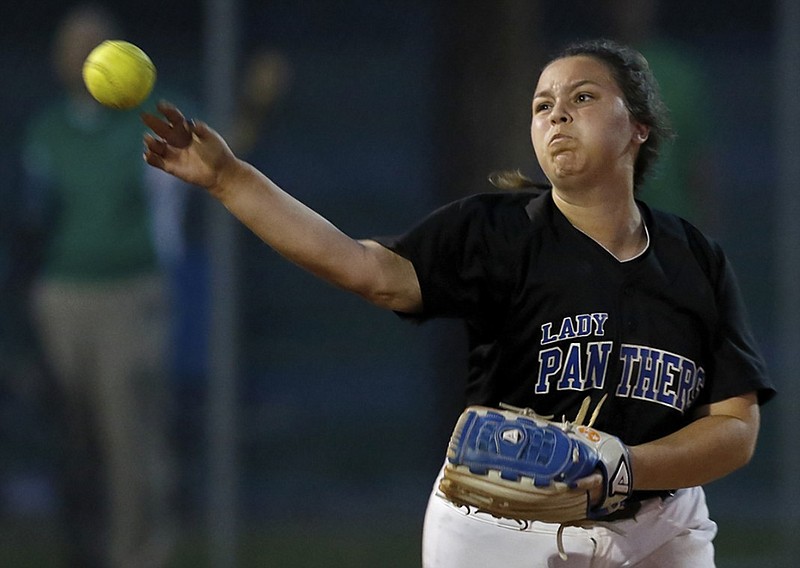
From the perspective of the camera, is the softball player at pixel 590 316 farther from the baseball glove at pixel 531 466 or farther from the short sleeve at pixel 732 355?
the baseball glove at pixel 531 466

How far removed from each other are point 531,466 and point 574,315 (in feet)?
1.21

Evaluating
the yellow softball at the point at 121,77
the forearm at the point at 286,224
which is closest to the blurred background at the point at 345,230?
the yellow softball at the point at 121,77

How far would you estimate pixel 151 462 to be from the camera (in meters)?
5.75

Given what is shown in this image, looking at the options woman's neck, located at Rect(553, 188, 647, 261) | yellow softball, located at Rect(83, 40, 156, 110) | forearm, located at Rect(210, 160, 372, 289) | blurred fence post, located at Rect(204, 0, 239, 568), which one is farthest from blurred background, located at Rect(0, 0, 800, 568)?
forearm, located at Rect(210, 160, 372, 289)

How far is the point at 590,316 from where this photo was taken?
110 inches

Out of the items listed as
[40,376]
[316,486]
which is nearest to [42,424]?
[40,376]

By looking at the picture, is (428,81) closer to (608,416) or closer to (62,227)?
(62,227)

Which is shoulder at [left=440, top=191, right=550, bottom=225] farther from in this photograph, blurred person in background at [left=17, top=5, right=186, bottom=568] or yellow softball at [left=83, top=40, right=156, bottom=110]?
blurred person in background at [left=17, top=5, right=186, bottom=568]

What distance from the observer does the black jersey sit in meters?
2.78

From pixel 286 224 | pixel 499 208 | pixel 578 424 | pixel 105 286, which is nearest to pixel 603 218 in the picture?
pixel 499 208

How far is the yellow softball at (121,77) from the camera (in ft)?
9.07

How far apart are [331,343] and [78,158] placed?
5.20 ft

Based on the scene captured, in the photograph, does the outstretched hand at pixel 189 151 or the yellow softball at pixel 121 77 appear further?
the yellow softball at pixel 121 77

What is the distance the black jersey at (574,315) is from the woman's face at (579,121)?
0.12 meters
